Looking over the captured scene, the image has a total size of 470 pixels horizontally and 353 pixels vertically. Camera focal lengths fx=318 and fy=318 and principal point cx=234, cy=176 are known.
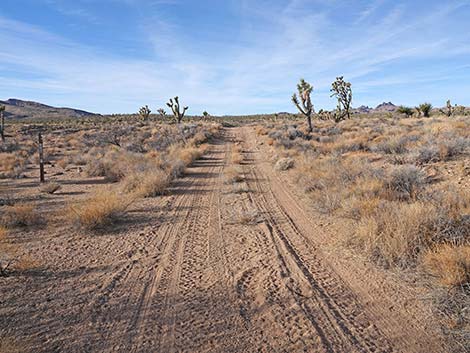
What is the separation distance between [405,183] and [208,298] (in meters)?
6.22

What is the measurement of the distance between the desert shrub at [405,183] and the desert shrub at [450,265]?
307 cm

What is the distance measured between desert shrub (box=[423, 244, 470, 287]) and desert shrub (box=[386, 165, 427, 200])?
3075 millimetres

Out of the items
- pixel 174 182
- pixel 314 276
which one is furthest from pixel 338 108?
pixel 314 276

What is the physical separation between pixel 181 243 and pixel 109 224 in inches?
89.5

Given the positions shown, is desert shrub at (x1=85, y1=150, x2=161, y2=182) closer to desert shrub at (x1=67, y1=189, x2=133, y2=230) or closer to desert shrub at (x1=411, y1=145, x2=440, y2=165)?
desert shrub at (x1=67, y1=189, x2=133, y2=230)

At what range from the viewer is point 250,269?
538cm

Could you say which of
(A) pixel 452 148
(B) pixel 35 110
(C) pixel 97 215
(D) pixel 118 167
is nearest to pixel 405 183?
(A) pixel 452 148

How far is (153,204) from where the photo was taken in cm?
966

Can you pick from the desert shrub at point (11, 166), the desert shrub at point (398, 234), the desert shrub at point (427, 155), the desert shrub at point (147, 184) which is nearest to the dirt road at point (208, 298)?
the desert shrub at point (398, 234)

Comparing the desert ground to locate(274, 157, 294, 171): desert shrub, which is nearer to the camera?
the desert ground

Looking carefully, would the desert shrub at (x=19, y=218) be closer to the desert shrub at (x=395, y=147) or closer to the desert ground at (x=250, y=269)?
the desert ground at (x=250, y=269)

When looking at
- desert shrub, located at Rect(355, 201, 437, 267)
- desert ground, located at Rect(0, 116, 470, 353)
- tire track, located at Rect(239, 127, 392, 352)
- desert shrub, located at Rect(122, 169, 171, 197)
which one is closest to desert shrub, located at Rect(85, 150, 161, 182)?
desert shrub, located at Rect(122, 169, 171, 197)

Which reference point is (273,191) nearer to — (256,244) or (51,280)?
(256,244)

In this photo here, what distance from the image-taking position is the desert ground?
12.0 feet
